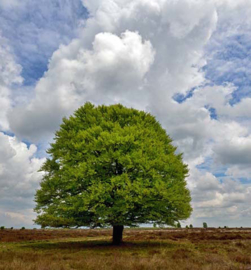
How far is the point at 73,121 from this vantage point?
3041cm

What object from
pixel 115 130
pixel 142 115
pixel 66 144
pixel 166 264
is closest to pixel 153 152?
pixel 115 130

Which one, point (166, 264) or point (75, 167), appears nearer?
point (166, 264)

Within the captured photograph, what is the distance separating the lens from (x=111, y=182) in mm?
23734

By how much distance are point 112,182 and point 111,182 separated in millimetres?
86

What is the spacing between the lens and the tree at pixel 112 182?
78.3ft

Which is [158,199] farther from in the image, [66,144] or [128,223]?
[66,144]

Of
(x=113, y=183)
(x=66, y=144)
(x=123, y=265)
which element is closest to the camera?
(x=123, y=265)

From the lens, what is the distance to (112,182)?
23.7 m

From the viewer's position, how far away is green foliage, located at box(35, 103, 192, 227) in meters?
23.9

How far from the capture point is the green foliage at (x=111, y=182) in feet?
78.3

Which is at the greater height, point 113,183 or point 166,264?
point 113,183

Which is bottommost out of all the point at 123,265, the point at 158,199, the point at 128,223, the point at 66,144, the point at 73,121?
the point at 123,265

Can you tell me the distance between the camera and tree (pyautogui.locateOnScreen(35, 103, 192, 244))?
23.9 metres

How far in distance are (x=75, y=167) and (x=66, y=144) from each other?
136 inches
